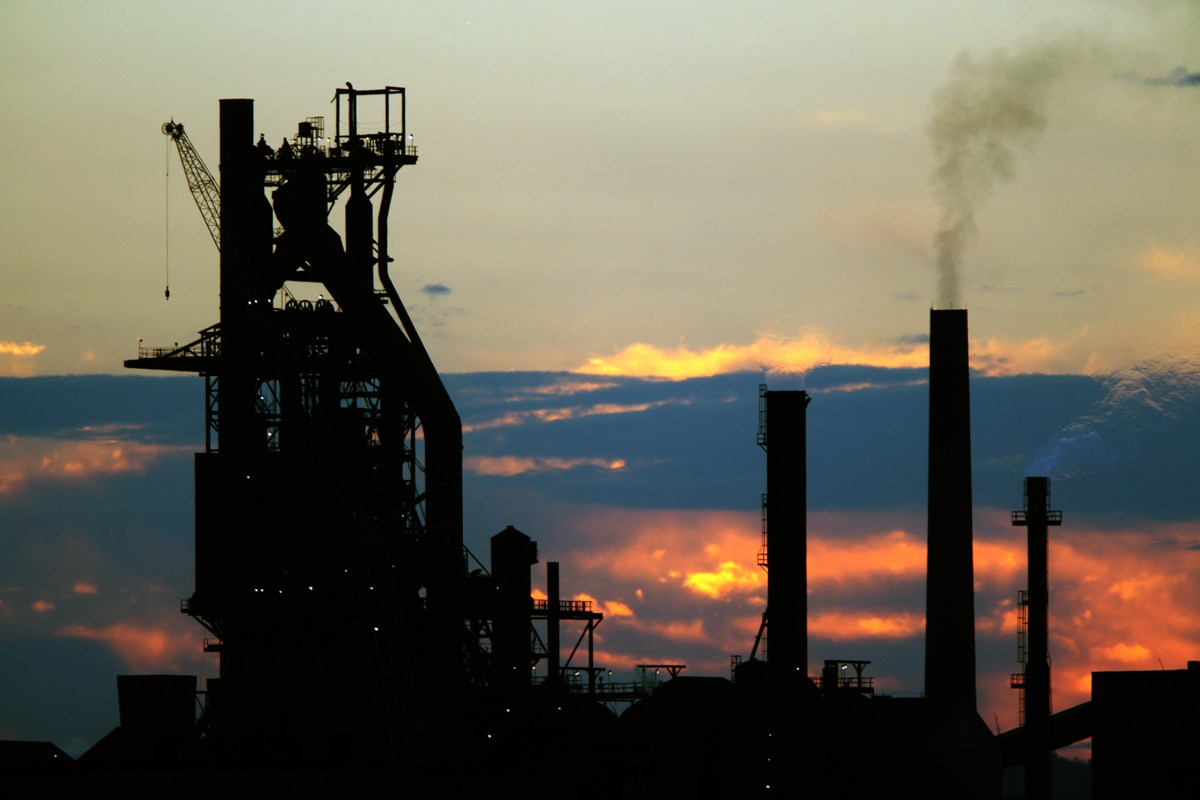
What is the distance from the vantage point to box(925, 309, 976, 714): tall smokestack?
8975 cm

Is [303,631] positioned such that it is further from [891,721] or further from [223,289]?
[891,721]

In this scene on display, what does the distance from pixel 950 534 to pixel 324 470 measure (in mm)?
22346

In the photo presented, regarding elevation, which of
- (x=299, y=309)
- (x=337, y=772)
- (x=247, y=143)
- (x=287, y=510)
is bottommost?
(x=337, y=772)

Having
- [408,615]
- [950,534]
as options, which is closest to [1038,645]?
[950,534]

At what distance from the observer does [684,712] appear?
76062 millimetres

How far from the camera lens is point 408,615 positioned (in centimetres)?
8356

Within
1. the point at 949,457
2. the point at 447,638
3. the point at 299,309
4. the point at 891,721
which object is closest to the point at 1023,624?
the point at 949,457

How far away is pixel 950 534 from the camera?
295 feet

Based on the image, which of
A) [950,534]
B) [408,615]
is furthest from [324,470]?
[950,534]

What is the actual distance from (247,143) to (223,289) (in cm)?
510

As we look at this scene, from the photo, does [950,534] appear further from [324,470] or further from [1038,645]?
[324,470]

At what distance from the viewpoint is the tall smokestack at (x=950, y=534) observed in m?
89.8

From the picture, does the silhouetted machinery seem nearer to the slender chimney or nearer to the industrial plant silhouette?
the industrial plant silhouette

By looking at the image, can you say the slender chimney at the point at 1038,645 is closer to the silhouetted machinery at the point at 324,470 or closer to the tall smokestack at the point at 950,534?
the tall smokestack at the point at 950,534
